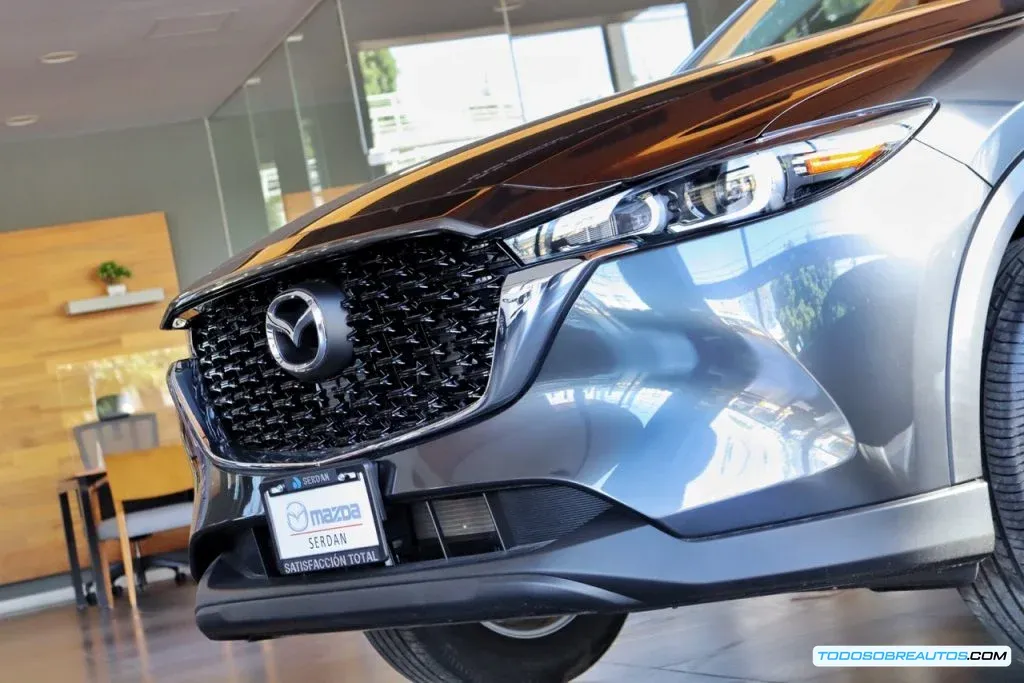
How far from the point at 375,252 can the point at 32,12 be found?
246 inches

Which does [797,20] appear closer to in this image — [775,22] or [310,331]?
[775,22]

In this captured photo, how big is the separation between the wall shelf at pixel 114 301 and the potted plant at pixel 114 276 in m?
0.06

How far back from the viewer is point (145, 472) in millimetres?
8375

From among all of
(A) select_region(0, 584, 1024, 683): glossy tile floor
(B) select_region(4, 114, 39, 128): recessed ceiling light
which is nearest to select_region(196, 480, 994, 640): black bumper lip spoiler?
(A) select_region(0, 584, 1024, 683): glossy tile floor

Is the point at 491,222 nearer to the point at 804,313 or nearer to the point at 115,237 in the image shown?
the point at 804,313

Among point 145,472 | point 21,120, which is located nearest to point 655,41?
point 145,472

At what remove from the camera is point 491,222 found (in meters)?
1.77

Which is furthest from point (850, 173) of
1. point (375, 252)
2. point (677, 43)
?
point (677, 43)

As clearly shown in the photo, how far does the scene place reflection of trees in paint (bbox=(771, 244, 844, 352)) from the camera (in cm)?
165

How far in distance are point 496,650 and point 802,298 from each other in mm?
1289

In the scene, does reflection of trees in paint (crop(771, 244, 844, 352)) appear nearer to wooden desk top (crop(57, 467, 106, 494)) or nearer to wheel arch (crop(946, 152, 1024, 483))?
wheel arch (crop(946, 152, 1024, 483))

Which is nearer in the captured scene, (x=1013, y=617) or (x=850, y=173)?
(x=850, y=173)

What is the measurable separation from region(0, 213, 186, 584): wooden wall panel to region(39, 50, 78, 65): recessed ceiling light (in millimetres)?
2625

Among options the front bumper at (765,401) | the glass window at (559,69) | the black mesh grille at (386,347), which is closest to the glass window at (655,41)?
the glass window at (559,69)
